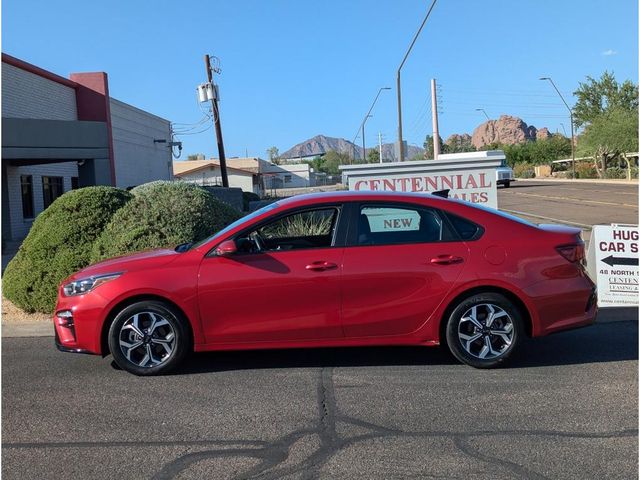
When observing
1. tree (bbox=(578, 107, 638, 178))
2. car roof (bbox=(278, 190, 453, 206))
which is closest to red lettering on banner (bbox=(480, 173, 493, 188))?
car roof (bbox=(278, 190, 453, 206))

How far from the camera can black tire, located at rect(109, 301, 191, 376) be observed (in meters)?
5.62

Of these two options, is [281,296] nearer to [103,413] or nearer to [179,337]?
[179,337]

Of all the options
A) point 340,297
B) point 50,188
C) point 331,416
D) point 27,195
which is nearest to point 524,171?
point 50,188

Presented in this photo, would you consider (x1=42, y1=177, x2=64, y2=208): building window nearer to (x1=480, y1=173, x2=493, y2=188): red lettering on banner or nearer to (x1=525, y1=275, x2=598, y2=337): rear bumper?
(x1=480, y1=173, x2=493, y2=188): red lettering on banner

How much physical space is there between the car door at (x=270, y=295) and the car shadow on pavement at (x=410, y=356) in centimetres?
51

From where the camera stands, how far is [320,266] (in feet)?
18.4

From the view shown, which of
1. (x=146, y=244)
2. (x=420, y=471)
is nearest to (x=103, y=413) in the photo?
(x=420, y=471)

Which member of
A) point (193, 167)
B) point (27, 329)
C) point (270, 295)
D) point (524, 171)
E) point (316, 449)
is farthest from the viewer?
point (524, 171)

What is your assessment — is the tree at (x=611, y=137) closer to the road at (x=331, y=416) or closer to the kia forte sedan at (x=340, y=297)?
the kia forte sedan at (x=340, y=297)

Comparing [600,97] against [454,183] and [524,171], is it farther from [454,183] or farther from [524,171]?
[454,183]

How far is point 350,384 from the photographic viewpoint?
5422 millimetres

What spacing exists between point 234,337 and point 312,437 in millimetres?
1567

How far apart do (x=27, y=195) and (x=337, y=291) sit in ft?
65.6

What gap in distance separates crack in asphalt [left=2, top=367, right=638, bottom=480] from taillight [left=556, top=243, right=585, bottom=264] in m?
1.80
